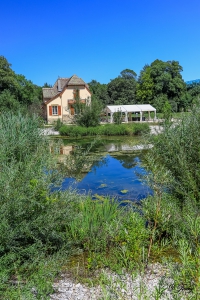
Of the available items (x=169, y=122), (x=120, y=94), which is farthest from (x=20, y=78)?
(x=169, y=122)

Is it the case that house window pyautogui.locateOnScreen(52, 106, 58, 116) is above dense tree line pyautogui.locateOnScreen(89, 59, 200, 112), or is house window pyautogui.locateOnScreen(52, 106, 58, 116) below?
below

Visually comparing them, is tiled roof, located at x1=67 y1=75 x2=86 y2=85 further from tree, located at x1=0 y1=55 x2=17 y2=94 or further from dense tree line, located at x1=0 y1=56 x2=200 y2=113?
tree, located at x1=0 y1=55 x2=17 y2=94

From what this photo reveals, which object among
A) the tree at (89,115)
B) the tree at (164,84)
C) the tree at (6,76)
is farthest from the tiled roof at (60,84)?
the tree at (164,84)

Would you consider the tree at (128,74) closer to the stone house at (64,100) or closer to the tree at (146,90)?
the tree at (146,90)

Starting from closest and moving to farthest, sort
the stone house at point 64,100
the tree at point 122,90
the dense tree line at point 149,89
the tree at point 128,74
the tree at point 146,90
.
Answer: the stone house at point 64,100
the dense tree line at point 149,89
the tree at point 146,90
the tree at point 122,90
the tree at point 128,74

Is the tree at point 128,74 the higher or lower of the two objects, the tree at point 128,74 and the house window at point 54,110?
the higher

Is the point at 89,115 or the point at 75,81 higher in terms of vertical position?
the point at 75,81

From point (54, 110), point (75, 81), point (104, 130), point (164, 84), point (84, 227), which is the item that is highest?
point (164, 84)

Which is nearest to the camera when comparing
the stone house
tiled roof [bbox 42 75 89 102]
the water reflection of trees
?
the water reflection of trees

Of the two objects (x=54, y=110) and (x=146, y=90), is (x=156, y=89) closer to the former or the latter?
(x=146, y=90)

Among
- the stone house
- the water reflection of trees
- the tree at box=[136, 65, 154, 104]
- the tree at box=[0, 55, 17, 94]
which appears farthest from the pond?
the tree at box=[136, 65, 154, 104]

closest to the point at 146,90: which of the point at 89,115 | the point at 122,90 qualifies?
the point at 122,90

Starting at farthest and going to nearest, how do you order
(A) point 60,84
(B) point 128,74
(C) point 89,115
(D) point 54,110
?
1. (B) point 128,74
2. (A) point 60,84
3. (D) point 54,110
4. (C) point 89,115

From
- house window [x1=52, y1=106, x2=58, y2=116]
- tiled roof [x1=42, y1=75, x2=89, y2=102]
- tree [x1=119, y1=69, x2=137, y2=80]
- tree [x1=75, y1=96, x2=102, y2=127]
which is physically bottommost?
tree [x1=75, y1=96, x2=102, y2=127]
